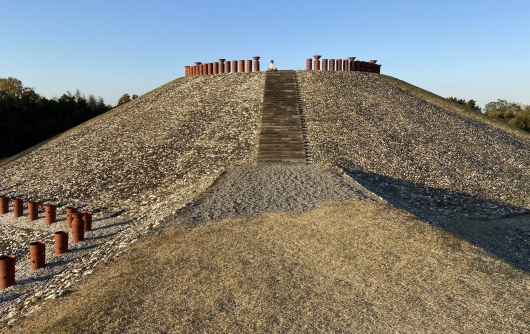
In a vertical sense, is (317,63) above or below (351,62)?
below

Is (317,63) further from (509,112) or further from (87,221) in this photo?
(509,112)

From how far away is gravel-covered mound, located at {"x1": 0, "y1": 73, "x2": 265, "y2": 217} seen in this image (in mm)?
18125

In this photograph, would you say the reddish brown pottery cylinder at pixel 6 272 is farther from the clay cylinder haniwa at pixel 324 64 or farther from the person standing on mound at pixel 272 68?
the clay cylinder haniwa at pixel 324 64

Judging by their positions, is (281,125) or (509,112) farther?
(509,112)

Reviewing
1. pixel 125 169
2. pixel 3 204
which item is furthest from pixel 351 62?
pixel 3 204

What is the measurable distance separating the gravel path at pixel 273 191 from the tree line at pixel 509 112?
21.1 meters

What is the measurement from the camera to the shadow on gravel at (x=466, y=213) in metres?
12.7

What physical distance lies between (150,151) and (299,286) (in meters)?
16.2

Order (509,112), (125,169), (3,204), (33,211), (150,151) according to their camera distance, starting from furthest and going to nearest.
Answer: (509,112)
(150,151)
(125,169)
(3,204)
(33,211)

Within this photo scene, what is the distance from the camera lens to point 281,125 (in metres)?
23.1

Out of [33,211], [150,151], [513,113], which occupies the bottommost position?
[33,211]

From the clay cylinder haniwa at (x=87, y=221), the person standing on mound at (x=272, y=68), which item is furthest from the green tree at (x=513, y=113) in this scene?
the clay cylinder haniwa at (x=87, y=221)

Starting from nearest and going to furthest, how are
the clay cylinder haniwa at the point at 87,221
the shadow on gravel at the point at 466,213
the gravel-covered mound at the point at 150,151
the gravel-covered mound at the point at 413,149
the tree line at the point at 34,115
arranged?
1. the shadow on gravel at the point at 466,213
2. the clay cylinder haniwa at the point at 87,221
3. the gravel-covered mound at the point at 413,149
4. the gravel-covered mound at the point at 150,151
5. the tree line at the point at 34,115

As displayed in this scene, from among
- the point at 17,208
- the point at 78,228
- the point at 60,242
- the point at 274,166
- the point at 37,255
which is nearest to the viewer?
the point at 37,255
